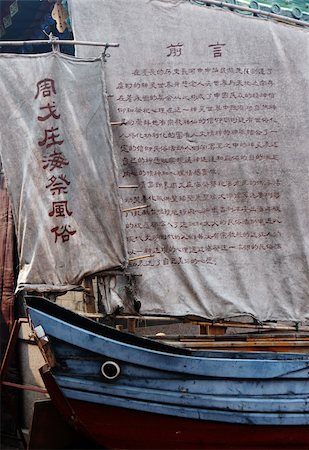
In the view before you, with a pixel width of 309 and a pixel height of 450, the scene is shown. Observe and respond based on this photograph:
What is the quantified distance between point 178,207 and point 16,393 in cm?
235

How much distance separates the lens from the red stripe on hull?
169 inches

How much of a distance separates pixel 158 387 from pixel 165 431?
374mm

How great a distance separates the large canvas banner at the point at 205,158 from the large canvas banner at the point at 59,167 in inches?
11.9

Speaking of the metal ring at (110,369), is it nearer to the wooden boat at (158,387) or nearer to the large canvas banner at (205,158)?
the wooden boat at (158,387)

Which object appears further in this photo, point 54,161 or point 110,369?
point 54,161

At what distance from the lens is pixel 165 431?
4344mm

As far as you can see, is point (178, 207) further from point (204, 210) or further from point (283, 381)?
point (283, 381)

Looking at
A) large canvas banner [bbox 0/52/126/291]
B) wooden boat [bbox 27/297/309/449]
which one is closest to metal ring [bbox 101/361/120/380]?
wooden boat [bbox 27/297/309/449]

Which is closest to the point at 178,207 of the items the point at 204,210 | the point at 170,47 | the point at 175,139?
the point at 204,210

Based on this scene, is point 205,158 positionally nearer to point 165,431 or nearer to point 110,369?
point 110,369

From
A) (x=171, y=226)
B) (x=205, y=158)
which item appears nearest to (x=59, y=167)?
(x=171, y=226)

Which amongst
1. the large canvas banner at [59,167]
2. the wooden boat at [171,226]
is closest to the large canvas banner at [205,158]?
the wooden boat at [171,226]

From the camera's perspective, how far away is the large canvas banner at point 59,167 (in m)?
4.57

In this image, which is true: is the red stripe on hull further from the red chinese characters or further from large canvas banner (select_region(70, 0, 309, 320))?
the red chinese characters
